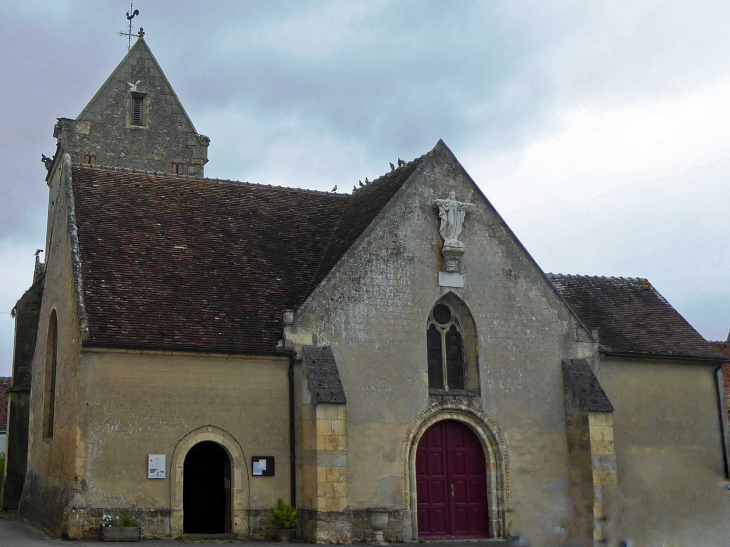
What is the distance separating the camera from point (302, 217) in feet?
84.1

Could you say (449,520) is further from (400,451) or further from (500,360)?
(500,360)

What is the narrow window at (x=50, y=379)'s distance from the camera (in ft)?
75.4

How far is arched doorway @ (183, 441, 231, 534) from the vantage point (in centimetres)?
2250

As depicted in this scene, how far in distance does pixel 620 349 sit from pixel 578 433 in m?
3.36

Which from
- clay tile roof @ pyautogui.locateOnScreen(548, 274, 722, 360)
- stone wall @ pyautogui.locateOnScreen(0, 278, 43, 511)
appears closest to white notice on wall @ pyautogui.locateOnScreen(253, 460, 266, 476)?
stone wall @ pyautogui.locateOnScreen(0, 278, 43, 511)

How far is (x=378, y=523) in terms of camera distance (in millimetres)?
20125

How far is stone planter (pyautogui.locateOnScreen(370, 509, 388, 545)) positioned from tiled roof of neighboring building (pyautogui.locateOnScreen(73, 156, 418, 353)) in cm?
447

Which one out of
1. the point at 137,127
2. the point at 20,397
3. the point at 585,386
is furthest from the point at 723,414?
the point at 137,127

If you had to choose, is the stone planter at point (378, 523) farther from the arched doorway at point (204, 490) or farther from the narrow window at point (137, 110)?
the narrow window at point (137, 110)

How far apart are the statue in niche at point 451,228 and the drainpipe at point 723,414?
902 centimetres

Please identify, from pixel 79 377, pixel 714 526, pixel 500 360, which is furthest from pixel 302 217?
pixel 714 526

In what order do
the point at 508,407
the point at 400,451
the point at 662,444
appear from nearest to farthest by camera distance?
1. the point at 400,451
2. the point at 508,407
3. the point at 662,444

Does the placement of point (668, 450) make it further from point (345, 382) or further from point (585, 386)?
point (345, 382)

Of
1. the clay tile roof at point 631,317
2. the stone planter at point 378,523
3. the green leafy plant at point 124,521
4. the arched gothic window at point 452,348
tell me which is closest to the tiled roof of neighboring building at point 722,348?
the clay tile roof at point 631,317
